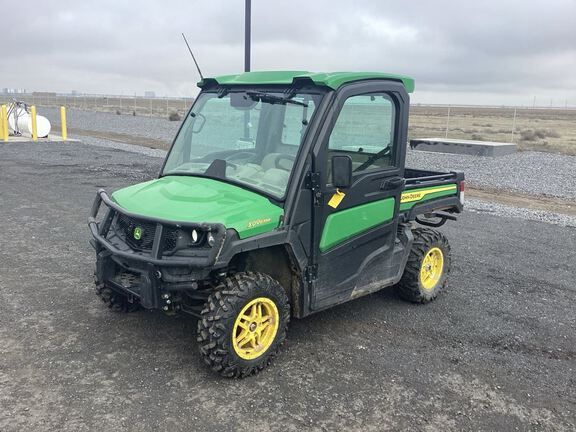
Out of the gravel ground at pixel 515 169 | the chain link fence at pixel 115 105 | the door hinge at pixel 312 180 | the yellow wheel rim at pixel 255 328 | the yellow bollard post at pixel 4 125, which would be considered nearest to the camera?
the yellow wheel rim at pixel 255 328

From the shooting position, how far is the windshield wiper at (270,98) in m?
4.29

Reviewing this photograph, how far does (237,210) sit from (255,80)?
1340 millimetres

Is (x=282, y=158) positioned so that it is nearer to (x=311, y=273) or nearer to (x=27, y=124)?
(x=311, y=273)

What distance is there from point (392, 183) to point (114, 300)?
2.69 metres

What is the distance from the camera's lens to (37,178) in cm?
1284

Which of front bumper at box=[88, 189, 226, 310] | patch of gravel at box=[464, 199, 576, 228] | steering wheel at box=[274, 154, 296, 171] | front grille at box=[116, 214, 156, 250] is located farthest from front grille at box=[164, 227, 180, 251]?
patch of gravel at box=[464, 199, 576, 228]

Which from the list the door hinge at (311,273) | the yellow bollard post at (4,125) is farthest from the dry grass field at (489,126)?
the door hinge at (311,273)

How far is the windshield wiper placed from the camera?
429 cm

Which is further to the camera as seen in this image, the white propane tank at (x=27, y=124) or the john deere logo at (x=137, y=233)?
the white propane tank at (x=27, y=124)

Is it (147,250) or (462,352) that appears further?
(462,352)

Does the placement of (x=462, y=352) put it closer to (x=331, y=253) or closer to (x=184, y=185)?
(x=331, y=253)

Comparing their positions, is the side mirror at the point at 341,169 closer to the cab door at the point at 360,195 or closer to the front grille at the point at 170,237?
the cab door at the point at 360,195

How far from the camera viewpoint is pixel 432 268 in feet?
19.0

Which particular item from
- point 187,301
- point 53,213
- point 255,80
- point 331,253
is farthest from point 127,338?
point 53,213
